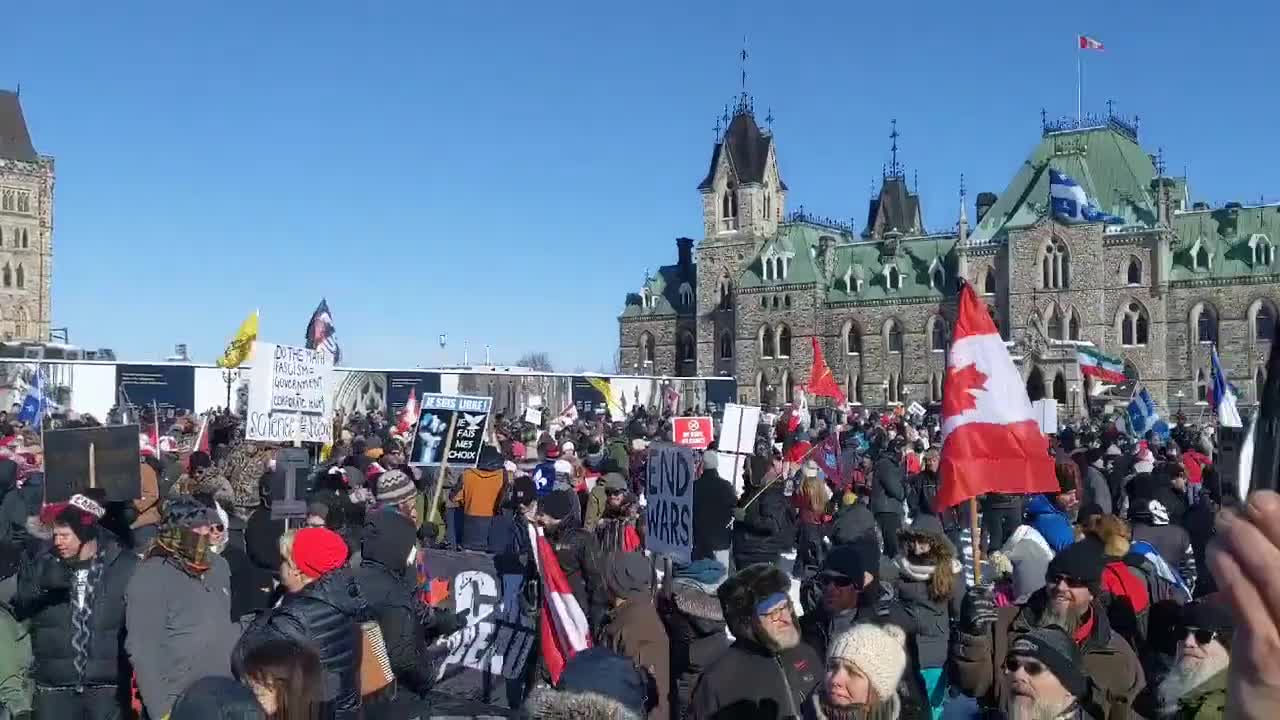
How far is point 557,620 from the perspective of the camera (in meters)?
5.94

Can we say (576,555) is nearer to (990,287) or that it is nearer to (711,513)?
(711,513)

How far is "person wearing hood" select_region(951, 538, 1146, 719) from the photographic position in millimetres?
4562

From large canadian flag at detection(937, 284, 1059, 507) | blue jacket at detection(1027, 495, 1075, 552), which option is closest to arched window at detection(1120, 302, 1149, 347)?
blue jacket at detection(1027, 495, 1075, 552)

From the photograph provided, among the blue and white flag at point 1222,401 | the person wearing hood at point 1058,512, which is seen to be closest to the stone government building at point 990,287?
the blue and white flag at point 1222,401

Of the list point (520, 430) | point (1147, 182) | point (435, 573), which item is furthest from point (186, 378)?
point (1147, 182)

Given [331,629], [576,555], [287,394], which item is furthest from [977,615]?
[287,394]

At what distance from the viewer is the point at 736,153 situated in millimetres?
67250

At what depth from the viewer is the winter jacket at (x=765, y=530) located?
9242mm

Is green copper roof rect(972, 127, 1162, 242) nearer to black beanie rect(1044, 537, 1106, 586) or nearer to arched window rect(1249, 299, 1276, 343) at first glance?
arched window rect(1249, 299, 1276, 343)

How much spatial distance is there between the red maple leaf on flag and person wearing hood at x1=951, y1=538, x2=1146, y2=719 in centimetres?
165

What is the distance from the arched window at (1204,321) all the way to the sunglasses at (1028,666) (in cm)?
5256

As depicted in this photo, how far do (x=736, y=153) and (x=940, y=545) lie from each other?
62.8m

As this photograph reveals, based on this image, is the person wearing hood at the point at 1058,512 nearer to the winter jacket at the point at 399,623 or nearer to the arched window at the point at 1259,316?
the winter jacket at the point at 399,623

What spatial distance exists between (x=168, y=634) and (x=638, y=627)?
1889mm
